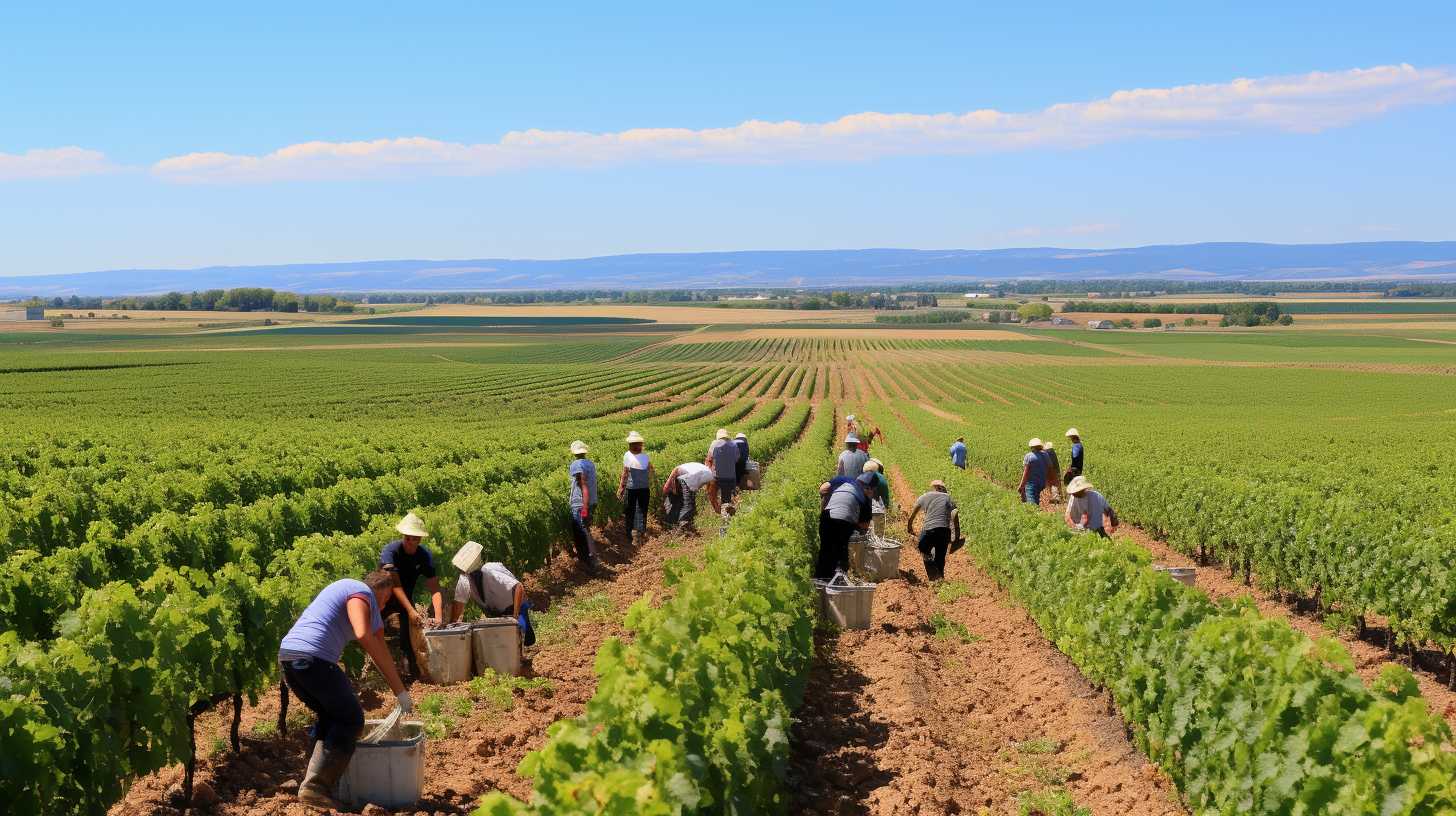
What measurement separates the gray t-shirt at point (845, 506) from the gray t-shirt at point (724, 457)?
5435mm

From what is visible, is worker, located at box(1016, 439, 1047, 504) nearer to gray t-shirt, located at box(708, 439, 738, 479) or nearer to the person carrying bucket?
gray t-shirt, located at box(708, 439, 738, 479)

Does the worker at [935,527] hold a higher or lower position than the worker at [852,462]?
lower

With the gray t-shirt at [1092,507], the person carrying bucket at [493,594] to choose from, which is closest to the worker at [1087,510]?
the gray t-shirt at [1092,507]

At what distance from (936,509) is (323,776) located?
8858 mm

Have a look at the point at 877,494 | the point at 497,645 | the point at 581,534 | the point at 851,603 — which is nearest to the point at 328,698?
the point at 497,645

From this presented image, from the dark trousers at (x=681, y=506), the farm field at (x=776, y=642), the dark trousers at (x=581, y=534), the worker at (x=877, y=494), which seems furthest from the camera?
the dark trousers at (x=681, y=506)

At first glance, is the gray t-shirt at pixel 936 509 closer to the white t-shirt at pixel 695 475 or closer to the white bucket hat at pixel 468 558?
the white t-shirt at pixel 695 475

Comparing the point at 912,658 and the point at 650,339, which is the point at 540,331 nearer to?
the point at 650,339

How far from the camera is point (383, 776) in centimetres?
695

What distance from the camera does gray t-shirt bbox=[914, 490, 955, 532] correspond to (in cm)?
1414

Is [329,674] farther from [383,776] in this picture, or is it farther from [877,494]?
[877,494]

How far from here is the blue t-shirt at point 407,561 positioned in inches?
361

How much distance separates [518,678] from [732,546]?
233 cm

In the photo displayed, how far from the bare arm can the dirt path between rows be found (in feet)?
8.72
